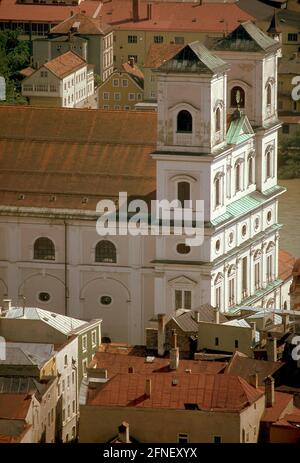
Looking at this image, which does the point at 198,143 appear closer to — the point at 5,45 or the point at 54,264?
the point at 54,264

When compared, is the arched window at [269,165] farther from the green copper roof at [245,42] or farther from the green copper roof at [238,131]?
the green copper roof at [245,42]

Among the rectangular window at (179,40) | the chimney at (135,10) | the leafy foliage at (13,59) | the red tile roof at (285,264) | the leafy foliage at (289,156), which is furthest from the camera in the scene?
the chimney at (135,10)

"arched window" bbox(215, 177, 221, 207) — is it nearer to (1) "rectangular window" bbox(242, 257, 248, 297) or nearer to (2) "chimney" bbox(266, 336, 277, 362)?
(1) "rectangular window" bbox(242, 257, 248, 297)

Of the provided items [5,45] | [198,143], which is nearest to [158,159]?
[198,143]

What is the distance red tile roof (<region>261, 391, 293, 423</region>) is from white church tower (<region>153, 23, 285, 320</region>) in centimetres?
789

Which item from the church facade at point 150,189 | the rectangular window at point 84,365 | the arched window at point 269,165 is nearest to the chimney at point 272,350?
the rectangular window at point 84,365

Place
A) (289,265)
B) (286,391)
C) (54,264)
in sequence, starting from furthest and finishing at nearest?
1. (289,265)
2. (54,264)
3. (286,391)

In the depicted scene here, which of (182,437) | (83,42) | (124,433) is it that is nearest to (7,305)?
(182,437)

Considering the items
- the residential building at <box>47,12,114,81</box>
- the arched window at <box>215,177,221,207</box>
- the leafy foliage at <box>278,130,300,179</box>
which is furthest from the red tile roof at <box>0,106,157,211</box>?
the residential building at <box>47,12,114,81</box>

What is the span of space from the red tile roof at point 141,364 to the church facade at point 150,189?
4510 millimetres

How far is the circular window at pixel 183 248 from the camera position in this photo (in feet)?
186

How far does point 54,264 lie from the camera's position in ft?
190

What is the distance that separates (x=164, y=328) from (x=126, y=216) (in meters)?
3.78

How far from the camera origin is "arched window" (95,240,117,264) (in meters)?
57.5
